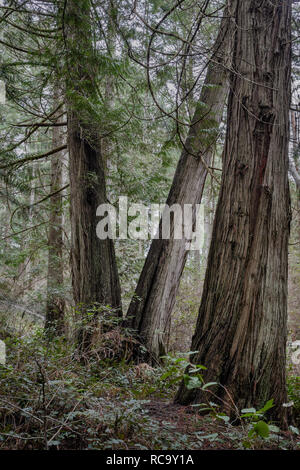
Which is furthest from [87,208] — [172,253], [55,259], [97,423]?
[97,423]

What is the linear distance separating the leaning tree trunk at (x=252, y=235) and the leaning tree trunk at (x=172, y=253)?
1.71m

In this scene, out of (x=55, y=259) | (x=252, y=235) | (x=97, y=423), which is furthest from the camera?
(x=55, y=259)

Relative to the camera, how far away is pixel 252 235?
3180 mm

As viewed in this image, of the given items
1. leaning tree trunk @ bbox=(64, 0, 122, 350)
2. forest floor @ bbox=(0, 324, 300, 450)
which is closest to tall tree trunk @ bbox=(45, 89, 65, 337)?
leaning tree trunk @ bbox=(64, 0, 122, 350)

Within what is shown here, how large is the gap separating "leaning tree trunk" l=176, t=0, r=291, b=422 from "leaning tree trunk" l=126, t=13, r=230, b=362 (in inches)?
67.3

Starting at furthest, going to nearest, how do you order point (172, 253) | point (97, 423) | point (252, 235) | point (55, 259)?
point (55, 259) < point (172, 253) < point (252, 235) < point (97, 423)

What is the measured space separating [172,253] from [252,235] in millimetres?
2514

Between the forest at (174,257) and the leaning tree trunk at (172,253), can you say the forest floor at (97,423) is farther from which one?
the leaning tree trunk at (172,253)

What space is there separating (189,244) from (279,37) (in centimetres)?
331

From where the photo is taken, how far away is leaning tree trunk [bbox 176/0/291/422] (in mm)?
2955

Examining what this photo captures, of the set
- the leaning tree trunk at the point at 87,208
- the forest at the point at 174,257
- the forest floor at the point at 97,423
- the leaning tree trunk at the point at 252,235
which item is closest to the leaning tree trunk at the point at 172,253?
the forest at the point at 174,257

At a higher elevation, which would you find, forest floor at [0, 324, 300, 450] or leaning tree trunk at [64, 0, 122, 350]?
leaning tree trunk at [64, 0, 122, 350]

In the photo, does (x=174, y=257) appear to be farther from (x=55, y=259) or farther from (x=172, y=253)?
(x=55, y=259)

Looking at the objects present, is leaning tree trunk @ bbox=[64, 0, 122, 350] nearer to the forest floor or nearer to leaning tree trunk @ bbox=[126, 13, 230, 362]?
leaning tree trunk @ bbox=[126, 13, 230, 362]
